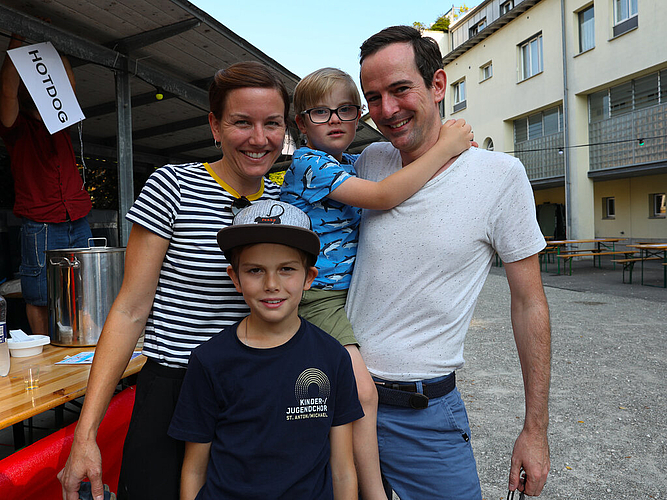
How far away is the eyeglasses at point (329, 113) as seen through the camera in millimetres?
2117

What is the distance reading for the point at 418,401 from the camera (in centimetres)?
170

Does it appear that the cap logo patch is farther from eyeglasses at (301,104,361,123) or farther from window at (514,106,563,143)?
window at (514,106,563,143)

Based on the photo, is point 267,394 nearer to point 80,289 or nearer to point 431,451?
point 431,451

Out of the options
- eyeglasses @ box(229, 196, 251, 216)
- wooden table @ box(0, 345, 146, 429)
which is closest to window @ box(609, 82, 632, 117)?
wooden table @ box(0, 345, 146, 429)

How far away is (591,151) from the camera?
64.2ft

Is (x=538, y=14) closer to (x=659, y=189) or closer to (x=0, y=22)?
(x=659, y=189)

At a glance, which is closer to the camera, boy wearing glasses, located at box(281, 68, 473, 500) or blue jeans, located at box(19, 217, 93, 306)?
boy wearing glasses, located at box(281, 68, 473, 500)

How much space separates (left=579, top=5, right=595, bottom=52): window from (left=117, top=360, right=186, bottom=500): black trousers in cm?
2119

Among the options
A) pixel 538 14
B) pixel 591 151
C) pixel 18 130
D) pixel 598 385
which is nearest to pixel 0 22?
pixel 18 130

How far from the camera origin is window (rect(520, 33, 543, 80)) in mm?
20908

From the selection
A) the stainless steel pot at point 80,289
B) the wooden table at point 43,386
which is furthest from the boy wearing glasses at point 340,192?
the stainless steel pot at point 80,289

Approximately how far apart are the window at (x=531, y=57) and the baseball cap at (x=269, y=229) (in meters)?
22.3

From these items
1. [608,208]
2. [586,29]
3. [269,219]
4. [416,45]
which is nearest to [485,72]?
[586,29]

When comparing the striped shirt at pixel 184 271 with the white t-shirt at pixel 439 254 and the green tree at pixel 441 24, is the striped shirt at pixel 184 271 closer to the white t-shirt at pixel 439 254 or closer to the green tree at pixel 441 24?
the white t-shirt at pixel 439 254
